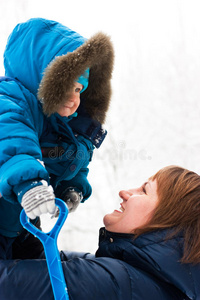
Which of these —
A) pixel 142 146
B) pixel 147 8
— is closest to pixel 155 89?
pixel 142 146

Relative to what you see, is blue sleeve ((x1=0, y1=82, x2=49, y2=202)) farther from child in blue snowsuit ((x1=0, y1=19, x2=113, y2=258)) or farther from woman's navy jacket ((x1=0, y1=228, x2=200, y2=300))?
woman's navy jacket ((x1=0, y1=228, x2=200, y2=300))


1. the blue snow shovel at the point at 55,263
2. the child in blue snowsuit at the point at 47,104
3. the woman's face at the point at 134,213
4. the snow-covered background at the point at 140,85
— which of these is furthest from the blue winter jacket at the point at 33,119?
the snow-covered background at the point at 140,85

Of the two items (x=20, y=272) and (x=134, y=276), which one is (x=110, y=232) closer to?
(x=134, y=276)

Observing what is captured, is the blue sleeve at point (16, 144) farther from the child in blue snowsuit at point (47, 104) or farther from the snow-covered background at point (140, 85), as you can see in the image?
the snow-covered background at point (140, 85)

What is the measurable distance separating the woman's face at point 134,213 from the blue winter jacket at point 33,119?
0.26 meters

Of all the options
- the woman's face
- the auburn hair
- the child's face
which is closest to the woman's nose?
the woman's face

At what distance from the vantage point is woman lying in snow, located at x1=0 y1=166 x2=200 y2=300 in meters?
0.78

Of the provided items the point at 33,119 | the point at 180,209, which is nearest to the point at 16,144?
the point at 33,119

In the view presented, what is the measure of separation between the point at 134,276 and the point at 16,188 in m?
0.39

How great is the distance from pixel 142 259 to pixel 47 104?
561mm

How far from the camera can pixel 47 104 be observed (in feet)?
3.45

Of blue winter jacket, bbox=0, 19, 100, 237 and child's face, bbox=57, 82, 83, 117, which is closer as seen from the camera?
blue winter jacket, bbox=0, 19, 100, 237

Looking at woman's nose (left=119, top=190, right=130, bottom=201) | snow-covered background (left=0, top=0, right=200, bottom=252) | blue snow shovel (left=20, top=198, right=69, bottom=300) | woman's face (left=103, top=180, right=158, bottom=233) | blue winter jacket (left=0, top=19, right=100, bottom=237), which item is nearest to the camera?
blue snow shovel (left=20, top=198, right=69, bottom=300)

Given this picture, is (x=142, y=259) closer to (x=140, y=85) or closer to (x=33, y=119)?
(x=33, y=119)
